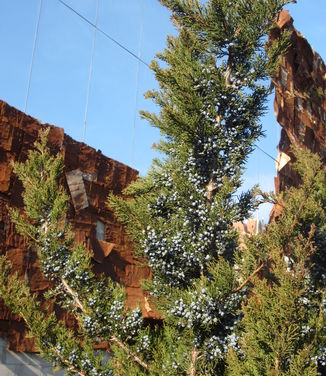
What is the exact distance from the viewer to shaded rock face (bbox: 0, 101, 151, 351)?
6828 millimetres

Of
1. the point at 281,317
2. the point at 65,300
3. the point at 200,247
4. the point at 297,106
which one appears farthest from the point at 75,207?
the point at 297,106

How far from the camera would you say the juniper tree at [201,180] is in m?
5.08

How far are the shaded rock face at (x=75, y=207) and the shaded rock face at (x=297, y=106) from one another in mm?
5221

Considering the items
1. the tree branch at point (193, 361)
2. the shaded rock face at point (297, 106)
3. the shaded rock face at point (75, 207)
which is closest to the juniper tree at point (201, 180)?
the tree branch at point (193, 361)

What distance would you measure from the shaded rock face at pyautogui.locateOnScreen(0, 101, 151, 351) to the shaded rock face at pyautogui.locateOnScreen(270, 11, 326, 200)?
5221mm

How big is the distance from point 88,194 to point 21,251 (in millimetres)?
1701

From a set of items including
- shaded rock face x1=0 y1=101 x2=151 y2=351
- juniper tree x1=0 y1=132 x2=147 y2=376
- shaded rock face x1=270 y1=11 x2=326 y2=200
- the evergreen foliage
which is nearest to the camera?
the evergreen foliage

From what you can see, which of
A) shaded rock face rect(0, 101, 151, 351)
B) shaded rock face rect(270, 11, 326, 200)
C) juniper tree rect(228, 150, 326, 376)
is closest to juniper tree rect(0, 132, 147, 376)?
juniper tree rect(228, 150, 326, 376)

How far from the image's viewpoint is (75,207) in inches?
316

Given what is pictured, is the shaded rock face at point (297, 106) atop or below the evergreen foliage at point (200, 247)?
atop

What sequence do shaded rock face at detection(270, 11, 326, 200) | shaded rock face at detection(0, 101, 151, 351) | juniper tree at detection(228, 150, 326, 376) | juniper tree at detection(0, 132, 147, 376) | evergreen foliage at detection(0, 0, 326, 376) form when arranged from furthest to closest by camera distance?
shaded rock face at detection(270, 11, 326, 200) < shaded rock face at detection(0, 101, 151, 351) < juniper tree at detection(0, 132, 147, 376) < evergreen foliage at detection(0, 0, 326, 376) < juniper tree at detection(228, 150, 326, 376)

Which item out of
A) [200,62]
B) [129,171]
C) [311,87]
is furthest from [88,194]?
[311,87]

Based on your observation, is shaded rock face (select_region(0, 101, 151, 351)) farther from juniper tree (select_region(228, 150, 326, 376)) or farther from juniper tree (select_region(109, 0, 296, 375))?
juniper tree (select_region(228, 150, 326, 376))

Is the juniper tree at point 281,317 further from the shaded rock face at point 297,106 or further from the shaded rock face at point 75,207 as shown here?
the shaded rock face at point 297,106
